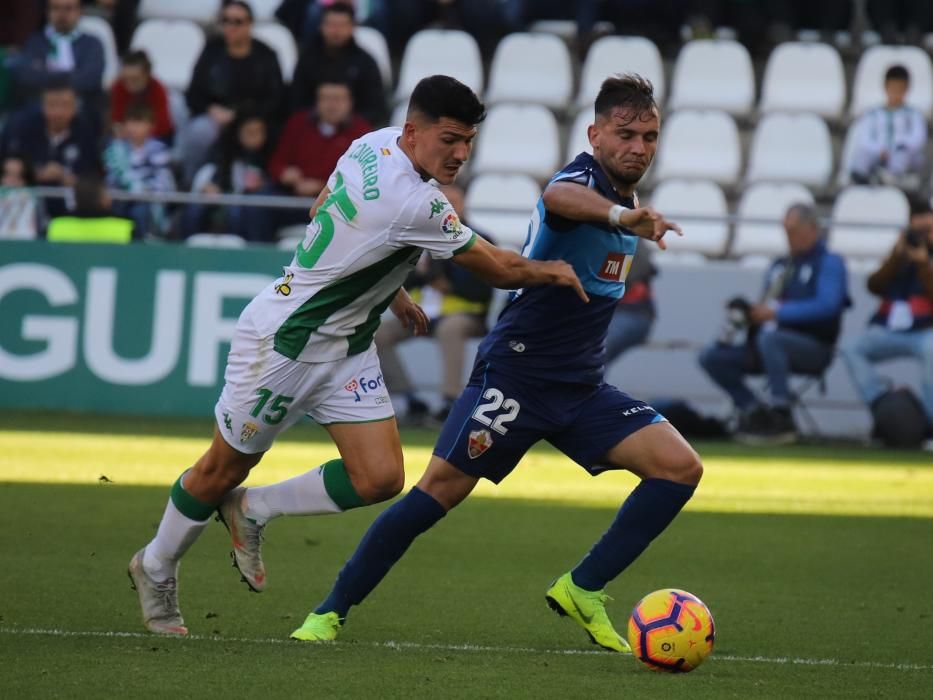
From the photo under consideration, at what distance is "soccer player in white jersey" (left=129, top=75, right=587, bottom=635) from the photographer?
5.93 meters

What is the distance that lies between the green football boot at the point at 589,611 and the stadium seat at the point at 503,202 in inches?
381

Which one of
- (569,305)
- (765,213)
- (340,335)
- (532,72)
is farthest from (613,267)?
(532,72)

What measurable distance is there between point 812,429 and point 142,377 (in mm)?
6174

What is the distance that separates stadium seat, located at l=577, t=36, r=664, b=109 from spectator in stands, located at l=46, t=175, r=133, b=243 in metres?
5.87

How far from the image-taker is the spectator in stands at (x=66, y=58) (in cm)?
1728

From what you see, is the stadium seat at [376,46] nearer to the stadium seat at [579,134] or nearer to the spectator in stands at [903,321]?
the stadium seat at [579,134]

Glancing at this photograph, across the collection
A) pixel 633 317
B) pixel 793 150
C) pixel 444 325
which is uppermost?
pixel 793 150

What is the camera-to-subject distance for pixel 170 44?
1903 cm

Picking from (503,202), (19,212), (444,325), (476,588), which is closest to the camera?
(476,588)

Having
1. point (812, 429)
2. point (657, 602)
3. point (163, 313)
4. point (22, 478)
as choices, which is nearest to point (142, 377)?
point (163, 313)

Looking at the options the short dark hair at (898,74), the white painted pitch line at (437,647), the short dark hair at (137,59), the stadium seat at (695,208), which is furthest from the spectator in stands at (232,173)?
the white painted pitch line at (437,647)

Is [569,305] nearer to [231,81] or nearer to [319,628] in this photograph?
[319,628]

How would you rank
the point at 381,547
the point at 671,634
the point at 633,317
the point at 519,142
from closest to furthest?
1. the point at 671,634
2. the point at 381,547
3. the point at 633,317
4. the point at 519,142

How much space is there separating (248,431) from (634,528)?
5.02ft
